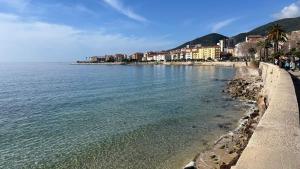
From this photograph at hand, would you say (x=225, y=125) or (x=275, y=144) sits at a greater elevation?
(x=275, y=144)

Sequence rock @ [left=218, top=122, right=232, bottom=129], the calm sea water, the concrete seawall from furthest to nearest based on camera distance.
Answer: rock @ [left=218, top=122, right=232, bottom=129]
the calm sea water
the concrete seawall

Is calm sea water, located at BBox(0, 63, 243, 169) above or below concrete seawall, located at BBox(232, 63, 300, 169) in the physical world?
below

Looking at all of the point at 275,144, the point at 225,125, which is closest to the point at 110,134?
the point at 225,125

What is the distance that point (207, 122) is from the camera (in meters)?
19.6

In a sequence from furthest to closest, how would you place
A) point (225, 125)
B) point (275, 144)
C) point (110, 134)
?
point (225, 125) < point (110, 134) < point (275, 144)

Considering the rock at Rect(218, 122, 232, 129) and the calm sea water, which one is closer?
the calm sea water

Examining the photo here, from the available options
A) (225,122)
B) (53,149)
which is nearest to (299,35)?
(225,122)

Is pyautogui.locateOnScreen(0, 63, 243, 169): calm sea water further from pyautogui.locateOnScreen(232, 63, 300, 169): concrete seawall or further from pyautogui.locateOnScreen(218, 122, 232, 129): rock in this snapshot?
pyautogui.locateOnScreen(232, 63, 300, 169): concrete seawall

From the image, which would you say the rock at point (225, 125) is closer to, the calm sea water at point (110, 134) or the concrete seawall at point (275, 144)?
the calm sea water at point (110, 134)

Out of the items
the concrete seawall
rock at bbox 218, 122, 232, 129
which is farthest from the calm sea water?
the concrete seawall

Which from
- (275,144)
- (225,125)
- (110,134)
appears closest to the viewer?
(275,144)

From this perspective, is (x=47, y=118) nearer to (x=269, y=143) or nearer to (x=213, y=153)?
(x=213, y=153)

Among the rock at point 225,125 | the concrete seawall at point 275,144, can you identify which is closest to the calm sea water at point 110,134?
the rock at point 225,125

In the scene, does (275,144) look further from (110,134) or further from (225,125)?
(225,125)
